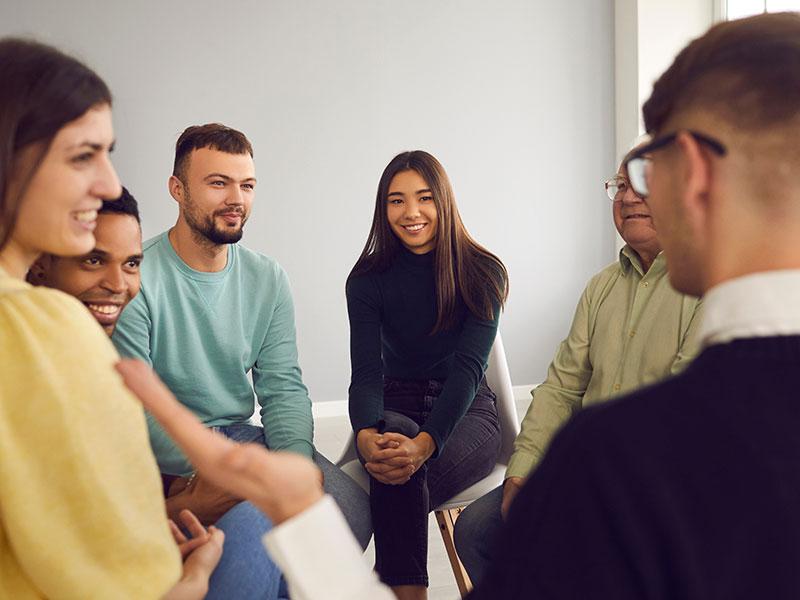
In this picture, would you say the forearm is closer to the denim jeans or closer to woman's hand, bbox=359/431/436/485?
woman's hand, bbox=359/431/436/485

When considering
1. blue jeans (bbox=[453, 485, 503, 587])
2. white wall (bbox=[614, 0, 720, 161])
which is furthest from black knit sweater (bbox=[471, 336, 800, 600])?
white wall (bbox=[614, 0, 720, 161])

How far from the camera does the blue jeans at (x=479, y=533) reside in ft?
6.57

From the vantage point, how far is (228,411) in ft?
7.31

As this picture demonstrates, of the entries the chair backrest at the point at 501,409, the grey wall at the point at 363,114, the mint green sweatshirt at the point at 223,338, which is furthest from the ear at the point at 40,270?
the grey wall at the point at 363,114

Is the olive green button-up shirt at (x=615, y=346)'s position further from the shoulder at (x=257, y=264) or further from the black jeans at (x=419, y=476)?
the shoulder at (x=257, y=264)

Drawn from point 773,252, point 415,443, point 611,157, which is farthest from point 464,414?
point 611,157

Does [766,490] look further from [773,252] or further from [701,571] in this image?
[773,252]

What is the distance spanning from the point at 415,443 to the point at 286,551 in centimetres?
146

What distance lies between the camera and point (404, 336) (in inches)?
98.7

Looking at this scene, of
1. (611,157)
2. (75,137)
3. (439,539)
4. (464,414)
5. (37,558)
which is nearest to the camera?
(37,558)

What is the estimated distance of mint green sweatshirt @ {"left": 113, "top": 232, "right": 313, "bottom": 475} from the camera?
2189 millimetres

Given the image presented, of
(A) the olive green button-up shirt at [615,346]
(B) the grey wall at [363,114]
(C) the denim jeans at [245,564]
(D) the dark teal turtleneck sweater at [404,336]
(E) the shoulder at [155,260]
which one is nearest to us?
(C) the denim jeans at [245,564]

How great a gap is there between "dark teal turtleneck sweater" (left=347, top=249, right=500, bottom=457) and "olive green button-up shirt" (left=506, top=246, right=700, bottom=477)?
0.27 metres

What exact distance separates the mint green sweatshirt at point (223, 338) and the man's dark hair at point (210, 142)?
0.95 ft
